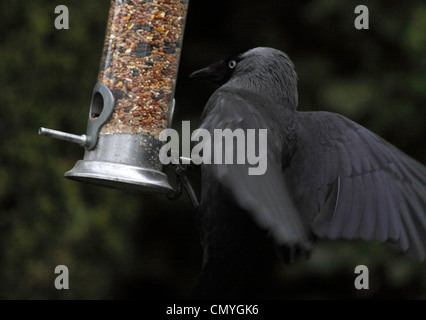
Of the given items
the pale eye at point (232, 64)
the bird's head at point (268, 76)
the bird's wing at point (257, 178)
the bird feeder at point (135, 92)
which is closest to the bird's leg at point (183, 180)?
the bird feeder at point (135, 92)

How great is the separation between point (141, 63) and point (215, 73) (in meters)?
0.46

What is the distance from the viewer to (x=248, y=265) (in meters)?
3.11

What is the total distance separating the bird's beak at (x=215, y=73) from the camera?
353 centimetres

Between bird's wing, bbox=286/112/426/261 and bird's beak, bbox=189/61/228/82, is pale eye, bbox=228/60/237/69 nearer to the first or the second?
bird's beak, bbox=189/61/228/82

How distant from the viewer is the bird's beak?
353cm

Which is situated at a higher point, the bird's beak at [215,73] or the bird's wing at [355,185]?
the bird's beak at [215,73]

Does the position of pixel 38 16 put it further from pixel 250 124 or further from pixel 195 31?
pixel 250 124

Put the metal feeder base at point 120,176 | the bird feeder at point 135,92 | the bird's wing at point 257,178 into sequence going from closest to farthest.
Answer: the bird's wing at point 257,178 → the metal feeder base at point 120,176 → the bird feeder at point 135,92

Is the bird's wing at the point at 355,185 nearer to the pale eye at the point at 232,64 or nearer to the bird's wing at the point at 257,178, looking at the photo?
the bird's wing at the point at 257,178

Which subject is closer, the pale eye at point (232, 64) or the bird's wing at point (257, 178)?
the bird's wing at point (257, 178)

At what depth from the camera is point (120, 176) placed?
118 inches

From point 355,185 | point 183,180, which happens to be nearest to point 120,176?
point 183,180

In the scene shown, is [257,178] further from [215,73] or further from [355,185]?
[215,73]

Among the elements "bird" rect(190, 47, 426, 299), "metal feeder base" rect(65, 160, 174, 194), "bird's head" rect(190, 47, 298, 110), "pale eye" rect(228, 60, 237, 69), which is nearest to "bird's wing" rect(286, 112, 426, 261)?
"bird" rect(190, 47, 426, 299)
